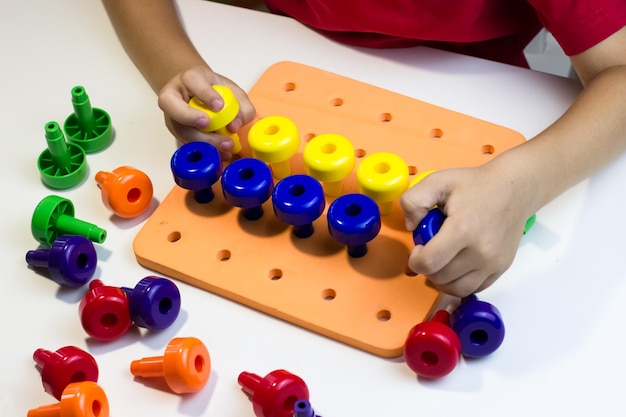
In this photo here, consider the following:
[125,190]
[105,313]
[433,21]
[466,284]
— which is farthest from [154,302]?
[433,21]

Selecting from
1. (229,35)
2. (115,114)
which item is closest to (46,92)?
(115,114)

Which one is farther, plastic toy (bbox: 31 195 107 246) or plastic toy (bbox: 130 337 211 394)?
plastic toy (bbox: 31 195 107 246)

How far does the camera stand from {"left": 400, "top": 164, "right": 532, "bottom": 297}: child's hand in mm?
659

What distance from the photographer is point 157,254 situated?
29.2 inches

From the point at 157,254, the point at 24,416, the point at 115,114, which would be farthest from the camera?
the point at 115,114

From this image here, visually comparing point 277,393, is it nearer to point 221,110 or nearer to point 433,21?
point 221,110

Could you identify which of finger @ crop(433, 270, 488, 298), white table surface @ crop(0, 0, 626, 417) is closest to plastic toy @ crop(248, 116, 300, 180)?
white table surface @ crop(0, 0, 626, 417)

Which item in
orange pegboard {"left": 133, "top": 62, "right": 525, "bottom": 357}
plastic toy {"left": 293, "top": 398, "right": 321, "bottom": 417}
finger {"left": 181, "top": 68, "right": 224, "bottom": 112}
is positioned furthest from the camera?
finger {"left": 181, "top": 68, "right": 224, "bottom": 112}

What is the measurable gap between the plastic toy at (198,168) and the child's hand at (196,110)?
25 mm

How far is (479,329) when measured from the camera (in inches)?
25.2

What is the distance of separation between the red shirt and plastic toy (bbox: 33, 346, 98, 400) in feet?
1.61

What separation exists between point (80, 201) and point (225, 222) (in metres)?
0.15

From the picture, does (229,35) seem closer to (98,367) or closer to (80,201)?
(80,201)

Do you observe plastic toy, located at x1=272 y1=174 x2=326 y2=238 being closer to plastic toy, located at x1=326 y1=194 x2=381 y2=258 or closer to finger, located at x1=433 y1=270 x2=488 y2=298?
plastic toy, located at x1=326 y1=194 x2=381 y2=258
